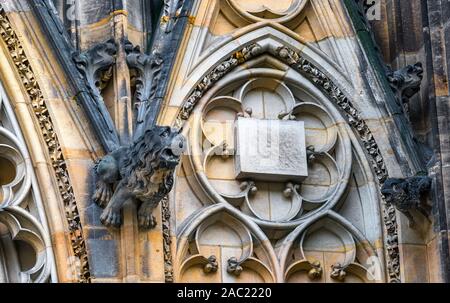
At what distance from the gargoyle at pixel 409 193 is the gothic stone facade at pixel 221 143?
0.01m

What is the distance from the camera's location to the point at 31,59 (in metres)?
17.1

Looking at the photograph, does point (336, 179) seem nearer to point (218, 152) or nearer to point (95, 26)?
point (218, 152)

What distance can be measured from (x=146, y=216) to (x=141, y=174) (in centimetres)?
36

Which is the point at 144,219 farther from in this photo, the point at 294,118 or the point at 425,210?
the point at 425,210

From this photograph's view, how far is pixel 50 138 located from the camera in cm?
1689

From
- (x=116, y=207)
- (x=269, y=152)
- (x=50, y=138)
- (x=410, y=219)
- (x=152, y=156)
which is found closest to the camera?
(x=152, y=156)

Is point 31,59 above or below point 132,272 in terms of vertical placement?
above

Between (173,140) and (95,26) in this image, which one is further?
(95,26)

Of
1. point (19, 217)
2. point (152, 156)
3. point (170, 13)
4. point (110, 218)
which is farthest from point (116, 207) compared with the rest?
point (170, 13)

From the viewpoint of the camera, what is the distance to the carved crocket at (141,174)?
16.3 meters

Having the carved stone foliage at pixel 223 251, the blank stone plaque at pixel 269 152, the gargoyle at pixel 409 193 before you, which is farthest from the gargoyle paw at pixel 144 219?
the gargoyle at pixel 409 193

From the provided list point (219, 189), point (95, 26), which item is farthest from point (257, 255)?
point (95, 26)

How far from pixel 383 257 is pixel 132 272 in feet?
5.66

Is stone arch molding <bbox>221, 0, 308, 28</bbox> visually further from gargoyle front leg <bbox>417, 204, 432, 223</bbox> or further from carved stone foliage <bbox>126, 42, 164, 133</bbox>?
gargoyle front leg <bbox>417, 204, 432, 223</bbox>
